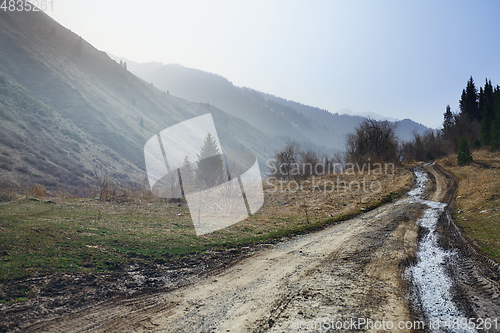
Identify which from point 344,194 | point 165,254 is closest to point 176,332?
point 165,254

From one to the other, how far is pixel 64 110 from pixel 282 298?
282 ft

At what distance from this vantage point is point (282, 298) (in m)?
4.46

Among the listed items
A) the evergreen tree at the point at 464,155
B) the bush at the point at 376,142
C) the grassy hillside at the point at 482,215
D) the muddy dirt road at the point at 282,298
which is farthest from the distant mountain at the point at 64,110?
the evergreen tree at the point at 464,155

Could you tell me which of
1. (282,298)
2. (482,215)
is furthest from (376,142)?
(282,298)

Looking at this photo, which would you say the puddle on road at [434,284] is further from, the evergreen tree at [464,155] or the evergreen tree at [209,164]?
the evergreen tree at [464,155]

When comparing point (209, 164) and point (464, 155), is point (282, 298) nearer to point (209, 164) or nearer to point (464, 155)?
point (209, 164)

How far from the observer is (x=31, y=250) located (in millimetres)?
5789

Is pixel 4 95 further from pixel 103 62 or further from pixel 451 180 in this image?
pixel 451 180

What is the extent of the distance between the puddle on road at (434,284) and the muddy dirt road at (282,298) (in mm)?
186

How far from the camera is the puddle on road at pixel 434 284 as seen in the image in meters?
3.69

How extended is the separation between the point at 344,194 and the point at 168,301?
17.8 metres

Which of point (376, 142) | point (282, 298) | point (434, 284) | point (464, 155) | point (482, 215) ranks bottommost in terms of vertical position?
point (282, 298)

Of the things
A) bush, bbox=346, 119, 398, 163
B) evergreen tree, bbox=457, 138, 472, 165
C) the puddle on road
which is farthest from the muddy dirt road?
bush, bbox=346, 119, 398, 163

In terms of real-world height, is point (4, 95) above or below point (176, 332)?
above
